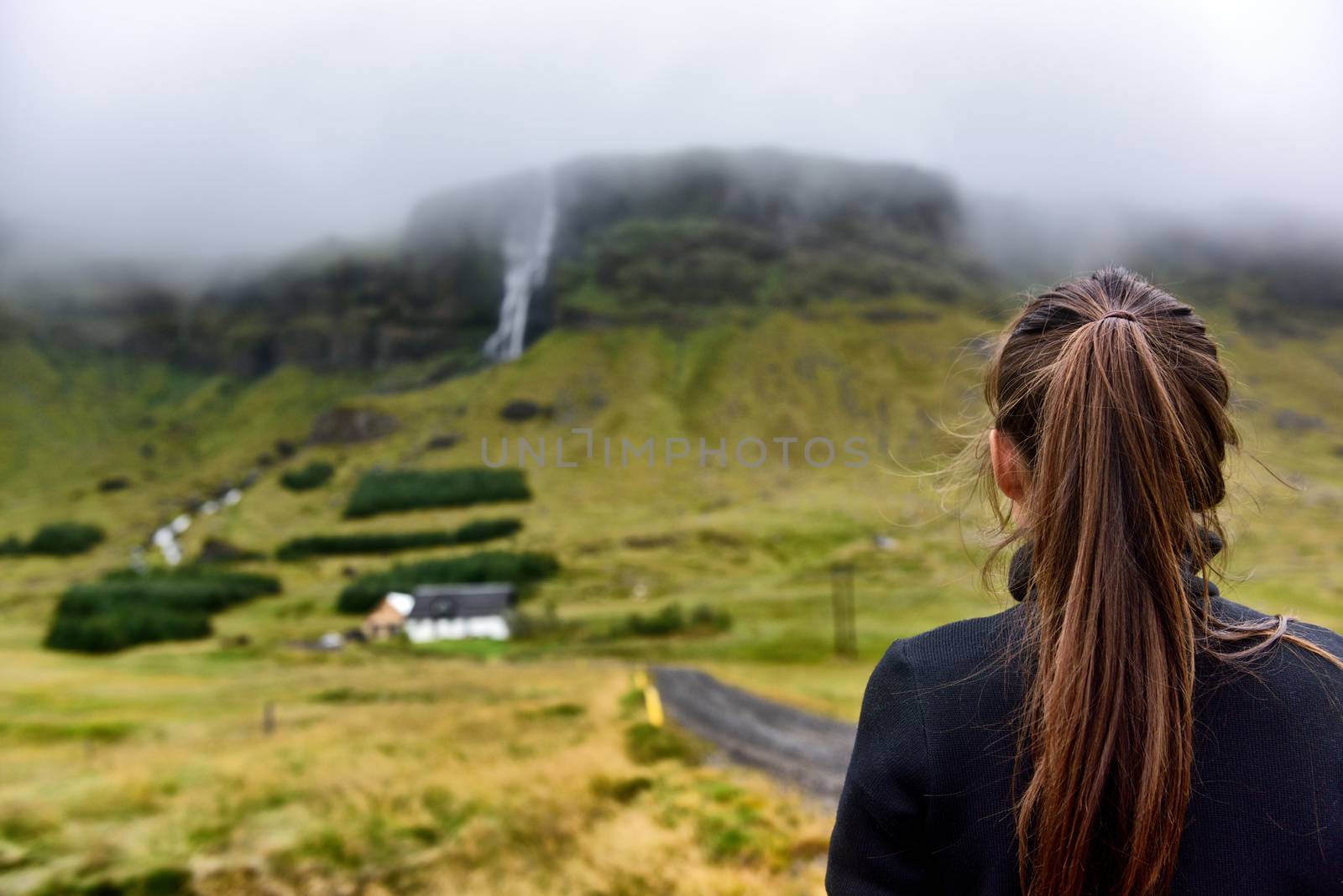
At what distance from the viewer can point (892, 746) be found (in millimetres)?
2080

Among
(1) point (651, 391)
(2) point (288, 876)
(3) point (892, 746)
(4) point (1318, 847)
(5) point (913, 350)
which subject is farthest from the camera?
(5) point (913, 350)

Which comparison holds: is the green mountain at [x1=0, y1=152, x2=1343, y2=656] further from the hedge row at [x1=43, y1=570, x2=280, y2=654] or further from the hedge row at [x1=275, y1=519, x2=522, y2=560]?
the hedge row at [x1=43, y1=570, x2=280, y2=654]

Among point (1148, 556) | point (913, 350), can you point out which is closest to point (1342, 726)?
point (1148, 556)

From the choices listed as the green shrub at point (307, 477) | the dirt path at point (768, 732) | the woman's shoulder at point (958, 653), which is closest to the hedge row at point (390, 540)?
the green shrub at point (307, 477)

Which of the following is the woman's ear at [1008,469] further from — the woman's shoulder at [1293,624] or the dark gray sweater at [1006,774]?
the woman's shoulder at [1293,624]

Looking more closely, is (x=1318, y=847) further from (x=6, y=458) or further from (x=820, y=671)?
(x=6, y=458)

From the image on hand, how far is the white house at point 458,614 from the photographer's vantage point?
208 feet

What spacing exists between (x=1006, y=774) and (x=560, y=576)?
257 ft

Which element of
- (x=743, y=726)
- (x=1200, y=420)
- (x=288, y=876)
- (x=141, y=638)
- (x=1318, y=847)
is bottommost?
(x=141, y=638)

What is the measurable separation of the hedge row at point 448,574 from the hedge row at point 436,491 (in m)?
26.8

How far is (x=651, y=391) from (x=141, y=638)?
9571cm

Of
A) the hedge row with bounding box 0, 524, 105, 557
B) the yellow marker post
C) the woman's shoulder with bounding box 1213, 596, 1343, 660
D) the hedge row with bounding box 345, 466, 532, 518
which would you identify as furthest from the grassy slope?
the hedge row with bounding box 0, 524, 105, 557

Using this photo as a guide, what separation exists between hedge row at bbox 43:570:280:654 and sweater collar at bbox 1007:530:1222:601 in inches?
2904

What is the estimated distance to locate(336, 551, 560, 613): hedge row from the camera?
72.0 metres
